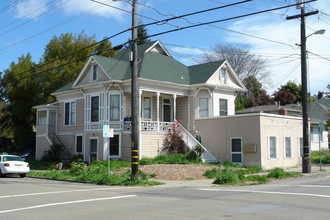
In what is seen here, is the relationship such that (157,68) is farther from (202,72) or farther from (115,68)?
(202,72)

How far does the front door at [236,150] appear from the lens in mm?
26500

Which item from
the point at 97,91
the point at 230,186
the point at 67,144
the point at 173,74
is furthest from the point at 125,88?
the point at 230,186

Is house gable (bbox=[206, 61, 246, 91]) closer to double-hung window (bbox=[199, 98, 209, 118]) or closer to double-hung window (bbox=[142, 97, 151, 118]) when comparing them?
double-hung window (bbox=[199, 98, 209, 118])

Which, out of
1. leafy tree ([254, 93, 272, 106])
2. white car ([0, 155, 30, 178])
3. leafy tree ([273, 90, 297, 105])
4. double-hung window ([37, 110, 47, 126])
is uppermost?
leafy tree ([273, 90, 297, 105])

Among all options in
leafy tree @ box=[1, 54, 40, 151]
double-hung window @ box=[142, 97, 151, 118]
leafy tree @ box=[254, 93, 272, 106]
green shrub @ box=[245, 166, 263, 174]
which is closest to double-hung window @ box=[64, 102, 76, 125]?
double-hung window @ box=[142, 97, 151, 118]

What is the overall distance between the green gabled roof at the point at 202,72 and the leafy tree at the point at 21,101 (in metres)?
19.1

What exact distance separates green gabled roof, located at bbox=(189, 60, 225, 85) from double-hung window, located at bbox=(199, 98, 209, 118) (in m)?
1.68

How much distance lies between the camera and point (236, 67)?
5497cm

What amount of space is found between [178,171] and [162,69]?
1145 cm

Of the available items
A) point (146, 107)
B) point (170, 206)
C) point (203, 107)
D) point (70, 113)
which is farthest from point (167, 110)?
point (170, 206)

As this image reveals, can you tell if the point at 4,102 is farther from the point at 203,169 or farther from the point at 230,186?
the point at 230,186

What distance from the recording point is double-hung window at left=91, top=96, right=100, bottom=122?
98.0 ft

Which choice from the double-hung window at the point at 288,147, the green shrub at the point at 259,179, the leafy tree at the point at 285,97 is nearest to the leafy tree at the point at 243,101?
the leafy tree at the point at 285,97

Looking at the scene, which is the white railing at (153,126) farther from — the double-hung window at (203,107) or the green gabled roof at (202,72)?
the green gabled roof at (202,72)
